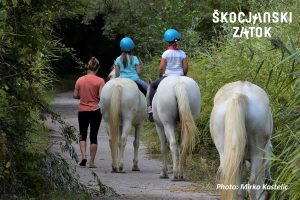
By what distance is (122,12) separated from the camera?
34.5 metres

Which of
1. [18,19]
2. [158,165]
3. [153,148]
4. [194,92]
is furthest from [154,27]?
[18,19]

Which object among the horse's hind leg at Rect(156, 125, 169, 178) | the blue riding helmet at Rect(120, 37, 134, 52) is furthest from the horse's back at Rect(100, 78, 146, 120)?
the horse's hind leg at Rect(156, 125, 169, 178)

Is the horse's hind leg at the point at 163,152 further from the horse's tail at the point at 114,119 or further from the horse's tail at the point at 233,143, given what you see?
the horse's tail at the point at 233,143

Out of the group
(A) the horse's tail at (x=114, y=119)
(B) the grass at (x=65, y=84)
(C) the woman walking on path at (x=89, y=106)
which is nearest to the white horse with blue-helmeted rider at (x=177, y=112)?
(A) the horse's tail at (x=114, y=119)

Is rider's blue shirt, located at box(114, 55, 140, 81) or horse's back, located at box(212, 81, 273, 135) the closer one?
horse's back, located at box(212, 81, 273, 135)

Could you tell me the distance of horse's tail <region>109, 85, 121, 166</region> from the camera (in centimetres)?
1438

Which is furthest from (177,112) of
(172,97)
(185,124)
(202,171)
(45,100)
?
(45,100)

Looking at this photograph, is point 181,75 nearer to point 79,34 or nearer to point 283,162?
point 283,162

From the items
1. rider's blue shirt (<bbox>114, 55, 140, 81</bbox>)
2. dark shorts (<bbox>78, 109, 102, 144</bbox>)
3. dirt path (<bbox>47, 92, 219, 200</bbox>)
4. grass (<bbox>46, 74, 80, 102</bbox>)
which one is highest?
rider's blue shirt (<bbox>114, 55, 140, 81</bbox>)

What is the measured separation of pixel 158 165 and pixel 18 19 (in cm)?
664

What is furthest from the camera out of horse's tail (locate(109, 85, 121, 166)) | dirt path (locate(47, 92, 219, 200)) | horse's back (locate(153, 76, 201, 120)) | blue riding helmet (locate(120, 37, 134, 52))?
blue riding helmet (locate(120, 37, 134, 52))

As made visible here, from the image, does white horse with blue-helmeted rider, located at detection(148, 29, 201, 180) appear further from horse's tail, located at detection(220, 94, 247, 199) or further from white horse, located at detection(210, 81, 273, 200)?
horse's tail, located at detection(220, 94, 247, 199)

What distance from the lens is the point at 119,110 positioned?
14516 millimetres

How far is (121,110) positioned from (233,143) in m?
6.03
